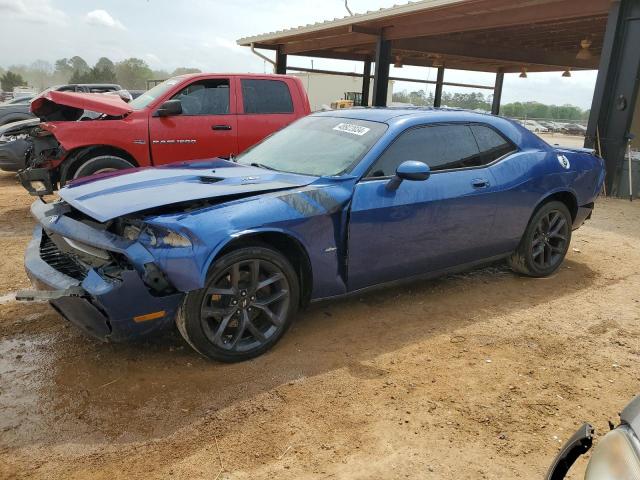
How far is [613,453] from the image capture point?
1.39 meters

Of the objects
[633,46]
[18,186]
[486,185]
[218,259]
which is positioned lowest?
[18,186]

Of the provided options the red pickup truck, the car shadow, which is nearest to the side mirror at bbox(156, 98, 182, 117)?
the red pickup truck

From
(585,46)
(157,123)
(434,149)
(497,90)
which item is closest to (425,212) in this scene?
(434,149)

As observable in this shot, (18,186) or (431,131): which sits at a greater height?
(431,131)

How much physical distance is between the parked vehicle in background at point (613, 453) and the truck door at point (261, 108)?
20.2ft

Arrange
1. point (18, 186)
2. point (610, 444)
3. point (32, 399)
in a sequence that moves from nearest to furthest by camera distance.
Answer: point (610, 444) → point (32, 399) → point (18, 186)

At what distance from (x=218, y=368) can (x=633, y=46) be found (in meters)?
9.28

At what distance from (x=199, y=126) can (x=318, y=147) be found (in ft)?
11.2

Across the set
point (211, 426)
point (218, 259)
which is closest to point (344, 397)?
point (211, 426)

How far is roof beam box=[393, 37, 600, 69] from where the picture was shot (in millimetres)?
14602

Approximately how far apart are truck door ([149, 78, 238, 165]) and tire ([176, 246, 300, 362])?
13.6 feet

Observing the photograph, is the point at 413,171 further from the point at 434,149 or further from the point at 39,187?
the point at 39,187

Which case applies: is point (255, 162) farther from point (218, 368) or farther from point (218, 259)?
point (218, 368)

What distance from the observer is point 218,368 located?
3.21 metres
